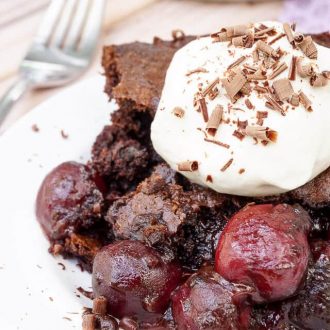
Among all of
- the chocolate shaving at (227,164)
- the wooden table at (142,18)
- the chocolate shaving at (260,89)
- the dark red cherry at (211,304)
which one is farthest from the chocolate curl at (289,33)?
the wooden table at (142,18)

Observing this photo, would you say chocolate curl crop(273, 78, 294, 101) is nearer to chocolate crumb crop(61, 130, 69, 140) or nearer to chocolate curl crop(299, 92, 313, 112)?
chocolate curl crop(299, 92, 313, 112)

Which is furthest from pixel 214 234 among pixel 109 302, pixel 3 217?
pixel 3 217

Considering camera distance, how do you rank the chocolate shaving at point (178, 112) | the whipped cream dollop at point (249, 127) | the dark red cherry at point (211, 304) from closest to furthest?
the dark red cherry at point (211, 304), the whipped cream dollop at point (249, 127), the chocolate shaving at point (178, 112)

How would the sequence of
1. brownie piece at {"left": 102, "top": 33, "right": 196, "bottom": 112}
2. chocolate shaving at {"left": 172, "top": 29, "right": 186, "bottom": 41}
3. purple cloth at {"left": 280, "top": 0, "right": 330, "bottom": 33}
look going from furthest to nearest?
purple cloth at {"left": 280, "top": 0, "right": 330, "bottom": 33}
chocolate shaving at {"left": 172, "top": 29, "right": 186, "bottom": 41}
brownie piece at {"left": 102, "top": 33, "right": 196, "bottom": 112}

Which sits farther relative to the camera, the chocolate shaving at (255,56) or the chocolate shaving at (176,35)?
the chocolate shaving at (176,35)

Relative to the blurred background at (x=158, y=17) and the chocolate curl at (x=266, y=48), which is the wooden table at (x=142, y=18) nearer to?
the blurred background at (x=158, y=17)

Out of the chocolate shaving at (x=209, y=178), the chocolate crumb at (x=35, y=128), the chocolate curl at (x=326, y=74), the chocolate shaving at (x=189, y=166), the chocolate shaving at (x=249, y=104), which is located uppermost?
the chocolate shaving at (x=249, y=104)

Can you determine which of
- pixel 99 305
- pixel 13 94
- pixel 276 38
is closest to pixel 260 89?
pixel 276 38

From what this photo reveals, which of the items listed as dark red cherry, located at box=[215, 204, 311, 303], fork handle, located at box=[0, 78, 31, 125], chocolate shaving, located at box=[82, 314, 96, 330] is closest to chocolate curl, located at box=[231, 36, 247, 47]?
dark red cherry, located at box=[215, 204, 311, 303]
